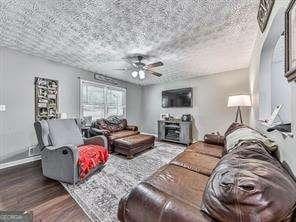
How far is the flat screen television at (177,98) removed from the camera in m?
5.49

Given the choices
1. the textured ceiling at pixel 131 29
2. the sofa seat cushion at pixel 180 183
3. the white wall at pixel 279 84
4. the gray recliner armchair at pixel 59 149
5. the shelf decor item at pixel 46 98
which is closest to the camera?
the sofa seat cushion at pixel 180 183

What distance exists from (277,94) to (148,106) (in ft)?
16.3

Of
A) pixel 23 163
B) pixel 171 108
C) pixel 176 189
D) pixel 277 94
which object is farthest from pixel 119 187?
pixel 171 108

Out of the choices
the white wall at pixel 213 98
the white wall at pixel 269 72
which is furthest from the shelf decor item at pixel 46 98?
the white wall at pixel 269 72

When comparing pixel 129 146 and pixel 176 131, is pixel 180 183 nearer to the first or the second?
pixel 129 146

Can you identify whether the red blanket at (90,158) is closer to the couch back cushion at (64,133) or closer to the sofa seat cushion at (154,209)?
the couch back cushion at (64,133)

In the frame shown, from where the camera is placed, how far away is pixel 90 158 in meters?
2.52

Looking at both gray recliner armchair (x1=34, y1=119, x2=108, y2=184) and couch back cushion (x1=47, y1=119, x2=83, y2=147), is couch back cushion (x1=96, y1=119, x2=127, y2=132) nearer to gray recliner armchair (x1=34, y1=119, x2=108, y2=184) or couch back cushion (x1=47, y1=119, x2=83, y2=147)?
couch back cushion (x1=47, y1=119, x2=83, y2=147)

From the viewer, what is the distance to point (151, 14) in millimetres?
2002

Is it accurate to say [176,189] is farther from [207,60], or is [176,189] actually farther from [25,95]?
[25,95]

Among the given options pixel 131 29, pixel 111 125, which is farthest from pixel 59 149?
pixel 111 125

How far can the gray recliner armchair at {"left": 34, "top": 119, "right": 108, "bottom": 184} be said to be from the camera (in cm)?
227

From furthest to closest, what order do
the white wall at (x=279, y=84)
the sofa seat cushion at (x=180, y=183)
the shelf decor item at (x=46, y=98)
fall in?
the shelf decor item at (x=46, y=98) < the white wall at (x=279, y=84) < the sofa seat cushion at (x=180, y=183)

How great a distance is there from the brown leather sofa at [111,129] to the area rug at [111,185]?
1.66ft
